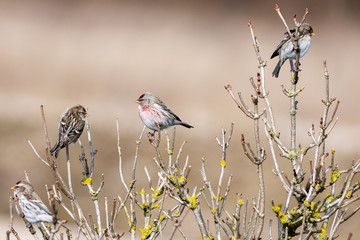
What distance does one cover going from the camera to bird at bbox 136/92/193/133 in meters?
6.41

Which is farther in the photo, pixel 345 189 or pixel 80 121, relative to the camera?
pixel 80 121

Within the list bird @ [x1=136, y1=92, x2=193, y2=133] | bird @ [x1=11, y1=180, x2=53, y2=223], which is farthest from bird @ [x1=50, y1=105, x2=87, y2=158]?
bird @ [x1=136, y1=92, x2=193, y2=133]

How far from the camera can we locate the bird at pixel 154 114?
21.0 ft

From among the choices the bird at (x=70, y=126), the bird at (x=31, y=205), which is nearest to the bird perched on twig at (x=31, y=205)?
the bird at (x=31, y=205)

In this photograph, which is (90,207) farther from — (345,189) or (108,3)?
(345,189)

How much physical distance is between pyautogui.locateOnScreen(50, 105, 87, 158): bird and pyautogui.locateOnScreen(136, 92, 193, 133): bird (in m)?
0.63

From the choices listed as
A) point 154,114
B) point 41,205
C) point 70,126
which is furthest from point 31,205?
point 154,114

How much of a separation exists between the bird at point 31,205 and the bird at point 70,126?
19.0 inches

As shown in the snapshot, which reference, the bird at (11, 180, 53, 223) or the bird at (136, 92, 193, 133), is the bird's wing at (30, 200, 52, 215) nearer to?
the bird at (11, 180, 53, 223)

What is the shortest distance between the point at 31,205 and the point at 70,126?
942 mm

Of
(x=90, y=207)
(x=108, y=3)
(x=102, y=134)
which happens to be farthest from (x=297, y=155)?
(x=108, y=3)

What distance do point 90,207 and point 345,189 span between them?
1026 cm

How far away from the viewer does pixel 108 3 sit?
57.9ft

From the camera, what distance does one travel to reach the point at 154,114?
253 inches
